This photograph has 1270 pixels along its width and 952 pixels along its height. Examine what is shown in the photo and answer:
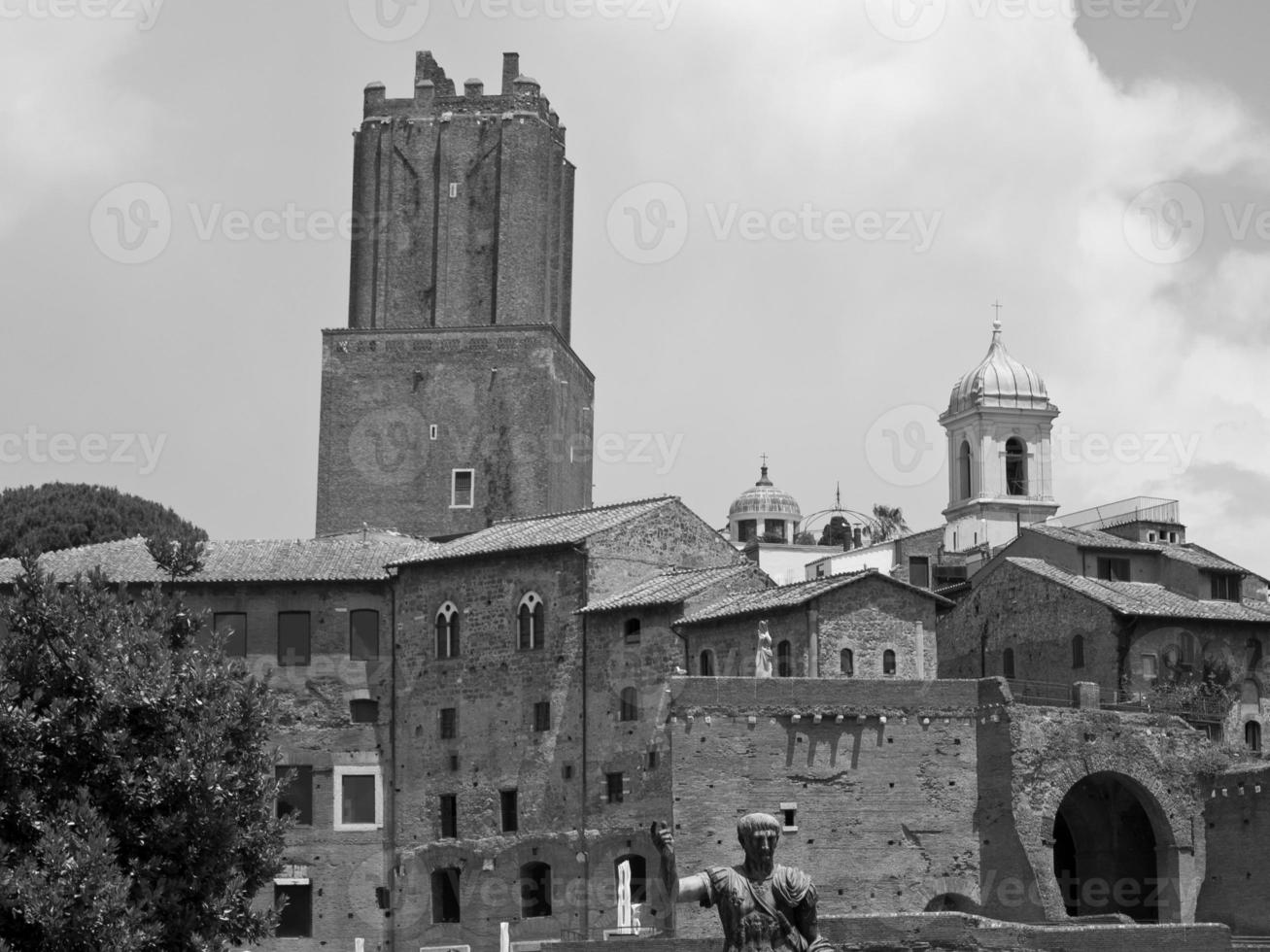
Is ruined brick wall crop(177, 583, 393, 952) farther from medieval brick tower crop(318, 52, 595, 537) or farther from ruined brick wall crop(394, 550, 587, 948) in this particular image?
medieval brick tower crop(318, 52, 595, 537)

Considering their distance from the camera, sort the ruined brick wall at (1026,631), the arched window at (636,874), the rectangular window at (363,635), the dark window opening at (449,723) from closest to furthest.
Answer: the arched window at (636,874)
the ruined brick wall at (1026,631)
the dark window opening at (449,723)
the rectangular window at (363,635)

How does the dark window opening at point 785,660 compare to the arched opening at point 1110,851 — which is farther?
the dark window opening at point 785,660

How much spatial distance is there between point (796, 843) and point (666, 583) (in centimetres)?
852

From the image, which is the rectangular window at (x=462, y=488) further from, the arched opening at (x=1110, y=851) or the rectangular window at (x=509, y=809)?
the arched opening at (x=1110, y=851)

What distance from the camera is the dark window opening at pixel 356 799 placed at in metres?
64.0

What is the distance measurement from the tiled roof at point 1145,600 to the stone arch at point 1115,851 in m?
4.38

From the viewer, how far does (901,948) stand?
162ft

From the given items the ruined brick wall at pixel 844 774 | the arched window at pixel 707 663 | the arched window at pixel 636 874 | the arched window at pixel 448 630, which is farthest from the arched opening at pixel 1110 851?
the arched window at pixel 448 630

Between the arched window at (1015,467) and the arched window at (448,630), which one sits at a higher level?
the arched window at (1015,467)

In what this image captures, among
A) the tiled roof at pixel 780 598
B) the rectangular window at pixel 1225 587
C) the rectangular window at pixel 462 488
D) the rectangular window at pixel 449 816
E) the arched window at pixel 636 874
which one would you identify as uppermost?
the rectangular window at pixel 462 488

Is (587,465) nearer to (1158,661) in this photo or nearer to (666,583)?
(666,583)

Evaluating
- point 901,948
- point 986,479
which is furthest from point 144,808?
point 986,479

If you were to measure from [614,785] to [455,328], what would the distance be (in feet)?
74.5

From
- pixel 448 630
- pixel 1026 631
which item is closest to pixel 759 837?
pixel 1026 631
